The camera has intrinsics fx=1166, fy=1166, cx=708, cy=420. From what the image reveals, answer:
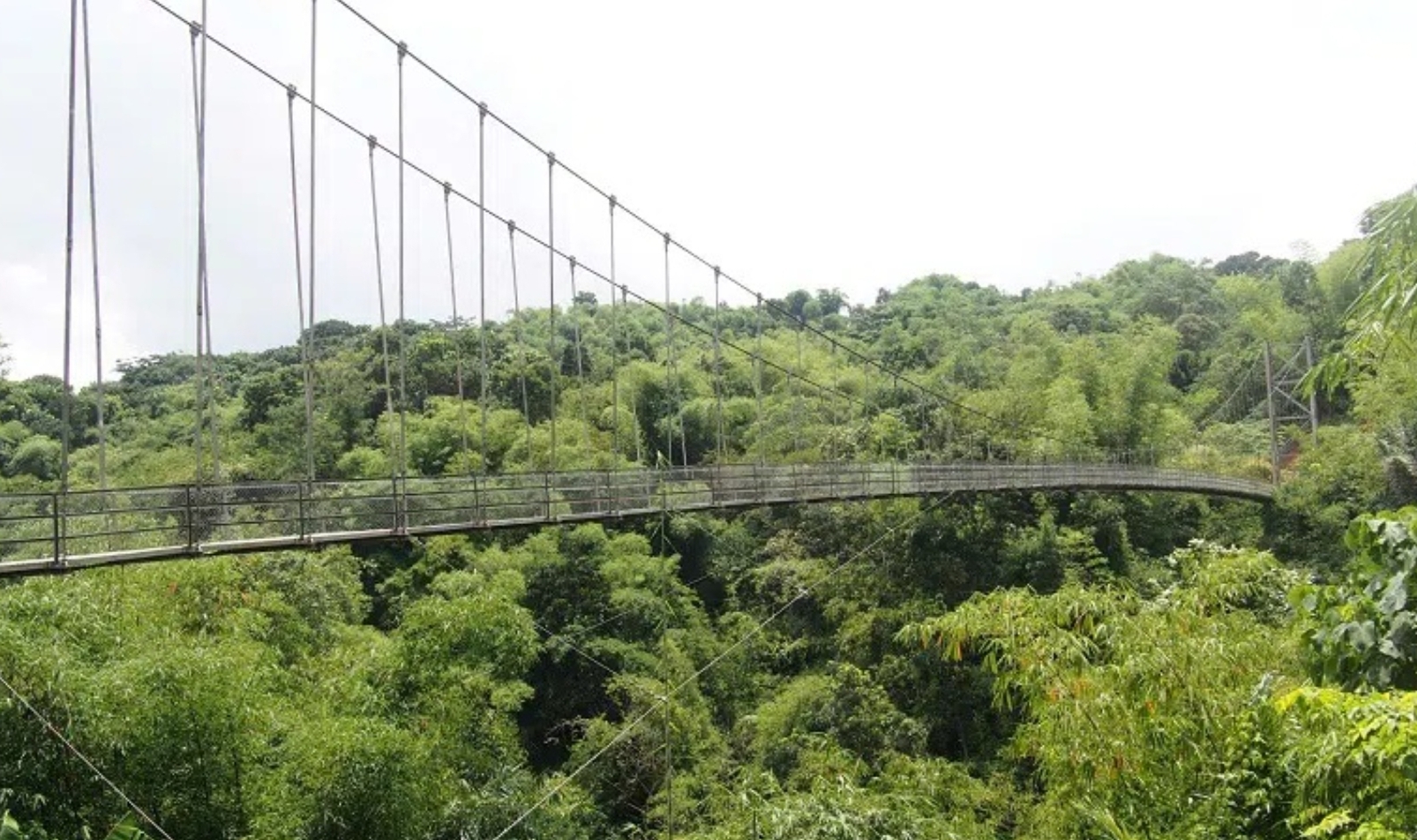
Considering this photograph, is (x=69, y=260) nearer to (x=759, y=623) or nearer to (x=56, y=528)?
(x=56, y=528)

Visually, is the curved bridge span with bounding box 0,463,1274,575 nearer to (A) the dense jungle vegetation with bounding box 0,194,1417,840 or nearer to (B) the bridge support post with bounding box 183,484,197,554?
(B) the bridge support post with bounding box 183,484,197,554

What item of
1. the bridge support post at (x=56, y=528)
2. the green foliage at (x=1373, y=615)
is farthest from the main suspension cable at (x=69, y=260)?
the green foliage at (x=1373, y=615)

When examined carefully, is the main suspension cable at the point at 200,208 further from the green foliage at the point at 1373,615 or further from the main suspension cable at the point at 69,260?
the green foliage at the point at 1373,615

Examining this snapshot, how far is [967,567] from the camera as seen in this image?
664 inches

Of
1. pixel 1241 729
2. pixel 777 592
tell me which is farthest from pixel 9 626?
pixel 777 592

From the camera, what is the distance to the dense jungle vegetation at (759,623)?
13.6 ft

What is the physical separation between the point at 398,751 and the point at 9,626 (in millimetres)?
2556

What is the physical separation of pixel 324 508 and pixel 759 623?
1220 cm

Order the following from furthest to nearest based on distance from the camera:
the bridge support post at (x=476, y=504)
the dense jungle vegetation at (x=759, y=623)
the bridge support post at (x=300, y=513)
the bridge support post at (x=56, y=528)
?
the bridge support post at (x=476, y=504) → the bridge support post at (x=300, y=513) → the dense jungle vegetation at (x=759, y=623) → the bridge support post at (x=56, y=528)

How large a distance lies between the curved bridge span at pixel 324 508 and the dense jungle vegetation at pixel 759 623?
216 mm

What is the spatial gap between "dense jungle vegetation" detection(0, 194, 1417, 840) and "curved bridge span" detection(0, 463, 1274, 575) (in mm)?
216

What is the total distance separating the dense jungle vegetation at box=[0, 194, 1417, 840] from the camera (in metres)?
4.14

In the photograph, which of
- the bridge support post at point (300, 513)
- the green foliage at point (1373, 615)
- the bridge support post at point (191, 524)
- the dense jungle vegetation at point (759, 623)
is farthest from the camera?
the bridge support post at point (300, 513)

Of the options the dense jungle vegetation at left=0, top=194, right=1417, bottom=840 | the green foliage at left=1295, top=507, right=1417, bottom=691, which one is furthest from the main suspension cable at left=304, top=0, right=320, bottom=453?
the green foliage at left=1295, top=507, right=1417, bottom=691
